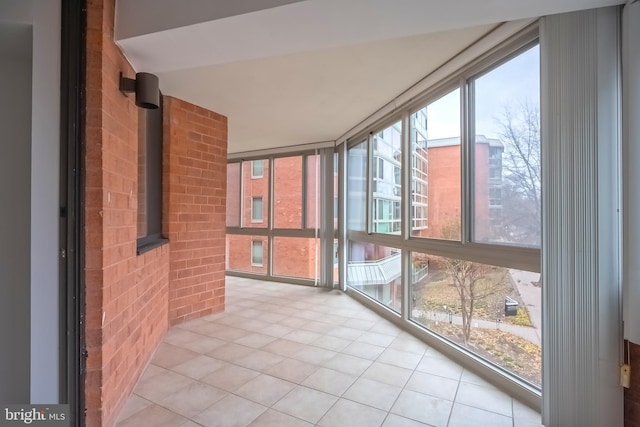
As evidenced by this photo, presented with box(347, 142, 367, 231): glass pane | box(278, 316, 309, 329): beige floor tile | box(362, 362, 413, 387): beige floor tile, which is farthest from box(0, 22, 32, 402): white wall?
box(347, 142, 367, 231): glass pane

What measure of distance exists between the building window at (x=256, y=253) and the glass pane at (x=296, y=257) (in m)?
0.35

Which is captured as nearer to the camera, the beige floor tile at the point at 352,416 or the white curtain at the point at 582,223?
the white curtain at the point at 582,223

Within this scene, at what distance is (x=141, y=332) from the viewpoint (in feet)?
7.72

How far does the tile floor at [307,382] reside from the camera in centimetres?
186

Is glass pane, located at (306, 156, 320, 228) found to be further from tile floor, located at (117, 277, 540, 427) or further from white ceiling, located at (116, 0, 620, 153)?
tile floor, located at (117, 277, 540, 427)

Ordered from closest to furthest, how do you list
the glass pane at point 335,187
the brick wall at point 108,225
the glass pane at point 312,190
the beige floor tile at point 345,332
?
the brick wall at point 108,225 < the beige floor tile at point 345,332 < the glass pane at point 335,187 < the glass pane at point 312,190

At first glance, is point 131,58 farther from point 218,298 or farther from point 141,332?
point 218,298

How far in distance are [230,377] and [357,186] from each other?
3.32 metres

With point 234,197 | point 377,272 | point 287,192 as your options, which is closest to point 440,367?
point 377,272

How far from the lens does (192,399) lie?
2.03 m

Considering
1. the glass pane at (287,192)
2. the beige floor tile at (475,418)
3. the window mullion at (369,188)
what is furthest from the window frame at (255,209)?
the beige floor tile at (475,418)

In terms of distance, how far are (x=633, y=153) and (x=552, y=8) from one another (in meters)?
0.77

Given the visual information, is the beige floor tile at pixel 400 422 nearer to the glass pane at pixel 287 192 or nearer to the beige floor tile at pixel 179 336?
the beige floor tile at pixel 179 336

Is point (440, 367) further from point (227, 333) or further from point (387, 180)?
point (387, 180)
